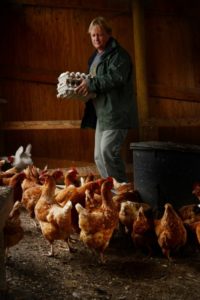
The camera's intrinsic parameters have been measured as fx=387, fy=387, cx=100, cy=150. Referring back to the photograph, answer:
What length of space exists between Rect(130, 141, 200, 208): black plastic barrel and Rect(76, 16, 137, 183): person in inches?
12.0

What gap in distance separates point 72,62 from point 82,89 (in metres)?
2.62

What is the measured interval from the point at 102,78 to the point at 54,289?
232cm

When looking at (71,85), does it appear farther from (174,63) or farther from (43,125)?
(174,63)

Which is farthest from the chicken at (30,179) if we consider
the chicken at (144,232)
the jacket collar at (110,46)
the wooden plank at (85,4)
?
the wooden plank at (85,4)

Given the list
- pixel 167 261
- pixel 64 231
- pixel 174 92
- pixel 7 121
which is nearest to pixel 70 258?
pixel 64 231

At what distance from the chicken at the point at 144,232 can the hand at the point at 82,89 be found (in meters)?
1.52

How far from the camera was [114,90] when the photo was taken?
4230mm

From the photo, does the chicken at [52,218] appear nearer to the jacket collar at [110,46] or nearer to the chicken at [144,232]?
the chicken at [144,232]

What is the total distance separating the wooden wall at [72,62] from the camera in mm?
6430

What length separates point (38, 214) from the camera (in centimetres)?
324

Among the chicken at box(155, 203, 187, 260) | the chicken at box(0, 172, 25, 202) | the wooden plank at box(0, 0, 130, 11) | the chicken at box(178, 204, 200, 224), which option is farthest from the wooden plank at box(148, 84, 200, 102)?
Answer: the chicken at box(155, 203, 187, 260)

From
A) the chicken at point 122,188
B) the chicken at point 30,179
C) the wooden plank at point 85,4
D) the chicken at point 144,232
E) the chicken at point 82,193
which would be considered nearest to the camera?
the chicken at point 144,232

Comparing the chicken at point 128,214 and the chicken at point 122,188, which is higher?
the chicken at point 122,188

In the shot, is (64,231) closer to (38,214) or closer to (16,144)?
(38,214)
